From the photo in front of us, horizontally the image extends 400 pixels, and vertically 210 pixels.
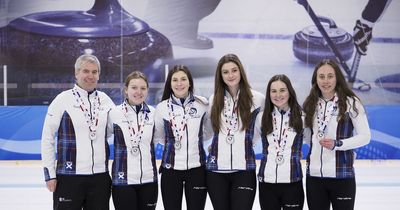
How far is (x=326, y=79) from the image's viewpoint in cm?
321

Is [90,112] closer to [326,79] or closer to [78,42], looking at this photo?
[326,79]

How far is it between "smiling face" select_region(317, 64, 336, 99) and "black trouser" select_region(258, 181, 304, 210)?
0.65 m

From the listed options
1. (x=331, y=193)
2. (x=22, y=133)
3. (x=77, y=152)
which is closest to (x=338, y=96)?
(x=331, y=193)

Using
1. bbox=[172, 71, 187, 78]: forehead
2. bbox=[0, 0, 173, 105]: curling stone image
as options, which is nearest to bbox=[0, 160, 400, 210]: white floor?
bbox=[172, 71, 187, 78]: forehead

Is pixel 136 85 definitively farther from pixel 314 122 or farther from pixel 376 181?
pixel 376 181

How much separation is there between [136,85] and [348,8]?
7859 mm

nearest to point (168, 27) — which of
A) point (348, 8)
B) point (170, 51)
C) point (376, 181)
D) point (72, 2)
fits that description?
point (170, 51)

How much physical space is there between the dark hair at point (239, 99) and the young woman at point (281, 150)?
0.39 feet

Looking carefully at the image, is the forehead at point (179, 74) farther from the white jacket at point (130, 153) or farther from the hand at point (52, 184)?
the hand at point (52, 184)

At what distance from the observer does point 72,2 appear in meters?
9.86

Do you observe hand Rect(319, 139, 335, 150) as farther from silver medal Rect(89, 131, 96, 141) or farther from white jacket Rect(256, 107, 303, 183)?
silver medal Rect(89, 131, 96, 141)

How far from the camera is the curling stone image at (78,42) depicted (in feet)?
31.9

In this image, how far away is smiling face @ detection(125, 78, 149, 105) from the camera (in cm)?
324

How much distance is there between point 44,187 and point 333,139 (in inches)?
151
